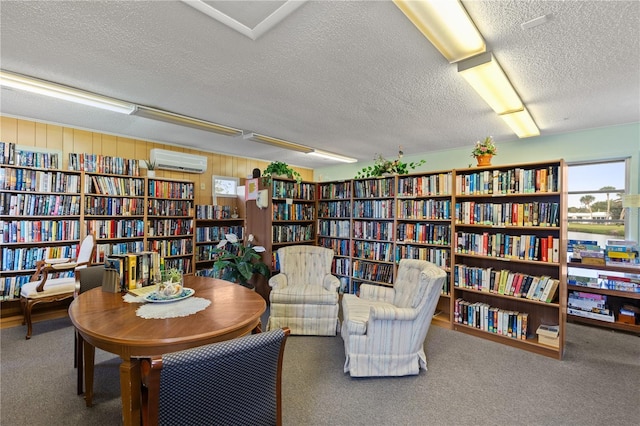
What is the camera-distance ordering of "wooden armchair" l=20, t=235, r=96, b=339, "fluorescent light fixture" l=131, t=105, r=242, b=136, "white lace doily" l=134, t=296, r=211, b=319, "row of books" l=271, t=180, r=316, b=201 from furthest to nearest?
"row of books" l=271, t=180, r=316, b=201 < "fluorescent light fixture" l=131, t=105, r=242, b=136 < "wooden armchair" l=20, t=235, r=96, b=339 < "white lace doily" l=134, t=296, r=211, b=319

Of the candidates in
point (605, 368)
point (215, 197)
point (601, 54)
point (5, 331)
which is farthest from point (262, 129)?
point (605, 368)

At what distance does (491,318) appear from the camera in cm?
310

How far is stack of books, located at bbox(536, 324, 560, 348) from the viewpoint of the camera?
2721 millimetres

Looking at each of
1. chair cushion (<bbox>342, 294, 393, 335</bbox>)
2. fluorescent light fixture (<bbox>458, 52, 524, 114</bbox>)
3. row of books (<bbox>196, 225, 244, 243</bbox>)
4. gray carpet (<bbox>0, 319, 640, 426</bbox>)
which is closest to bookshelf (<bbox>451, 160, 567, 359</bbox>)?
gray carpet (<bbox>0, 319, 640, 426</bbox>)

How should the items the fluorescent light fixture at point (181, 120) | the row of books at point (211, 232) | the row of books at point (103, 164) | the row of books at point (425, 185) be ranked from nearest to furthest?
the fluorescent light fixture at point (181, 120) < the row of books at point (425, 185) < the row of books at point (103, 164) < the row of books at point (211, 232)

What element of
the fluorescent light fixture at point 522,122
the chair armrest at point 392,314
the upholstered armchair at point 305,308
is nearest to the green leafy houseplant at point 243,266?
A: the upholstered armchair at point 305,308

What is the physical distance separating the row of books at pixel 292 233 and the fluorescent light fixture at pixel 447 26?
2.91m

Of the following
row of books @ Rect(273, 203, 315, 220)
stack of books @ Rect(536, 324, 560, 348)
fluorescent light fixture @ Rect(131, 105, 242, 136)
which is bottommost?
stack of books @ Rect(536, 324, 560, 348)

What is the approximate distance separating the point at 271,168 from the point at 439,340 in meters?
3.03

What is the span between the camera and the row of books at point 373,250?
155 inches

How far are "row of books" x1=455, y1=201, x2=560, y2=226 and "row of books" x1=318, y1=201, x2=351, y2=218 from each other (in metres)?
1.56

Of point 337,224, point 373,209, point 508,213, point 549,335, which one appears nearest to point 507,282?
point 549,335

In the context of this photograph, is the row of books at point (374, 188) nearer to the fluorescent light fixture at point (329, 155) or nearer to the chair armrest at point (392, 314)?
the fluorescent light fixture at point (329, 155)

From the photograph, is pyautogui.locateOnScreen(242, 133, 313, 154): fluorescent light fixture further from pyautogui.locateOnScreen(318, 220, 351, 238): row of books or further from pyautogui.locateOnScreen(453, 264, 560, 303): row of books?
pyautogui.locateOnScreen(453, 264, 560, 303): row of books
